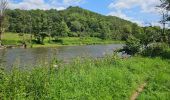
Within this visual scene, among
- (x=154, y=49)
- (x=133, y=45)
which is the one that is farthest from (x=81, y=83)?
(x=133, y=45)

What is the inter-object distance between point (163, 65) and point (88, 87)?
10662 mm

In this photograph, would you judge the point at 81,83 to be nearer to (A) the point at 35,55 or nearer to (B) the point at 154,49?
(B) the point at 154,49

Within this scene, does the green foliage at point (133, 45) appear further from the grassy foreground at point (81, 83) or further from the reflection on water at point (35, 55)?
the grassy foreground at point (81, 83)

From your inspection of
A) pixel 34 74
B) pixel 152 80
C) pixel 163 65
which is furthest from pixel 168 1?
pixel 34 74

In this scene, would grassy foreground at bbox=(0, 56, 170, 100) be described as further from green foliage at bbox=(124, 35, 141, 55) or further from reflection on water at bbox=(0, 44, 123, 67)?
green foliage at bbox=(124, 35, 141, 55)

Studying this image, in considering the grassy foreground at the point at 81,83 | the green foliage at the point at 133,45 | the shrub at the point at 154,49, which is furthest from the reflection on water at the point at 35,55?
the shrub at the point at 154,49

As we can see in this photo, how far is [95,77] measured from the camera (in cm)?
1617

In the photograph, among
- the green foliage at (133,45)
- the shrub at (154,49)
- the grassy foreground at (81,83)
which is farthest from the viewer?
the green foliage at (133,45)

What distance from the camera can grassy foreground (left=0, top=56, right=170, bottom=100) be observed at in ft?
40.2

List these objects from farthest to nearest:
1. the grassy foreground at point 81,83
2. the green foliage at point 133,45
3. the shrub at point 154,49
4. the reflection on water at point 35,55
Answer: the green foliage at point 133,45 → the shrub at point 154,49 → the reflection on water at point 35,55 → the grassy foreground at point 81,83

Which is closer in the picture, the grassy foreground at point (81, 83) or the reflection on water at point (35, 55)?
the grassy foreground at point (81, 83)

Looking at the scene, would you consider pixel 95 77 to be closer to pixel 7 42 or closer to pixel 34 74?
pixel 34 74

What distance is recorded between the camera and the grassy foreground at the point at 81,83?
40.2 feet

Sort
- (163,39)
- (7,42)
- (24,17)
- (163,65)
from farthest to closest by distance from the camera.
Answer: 1. (24,17)
2. (7,42)
3. (163,39)
4. (163,65)
